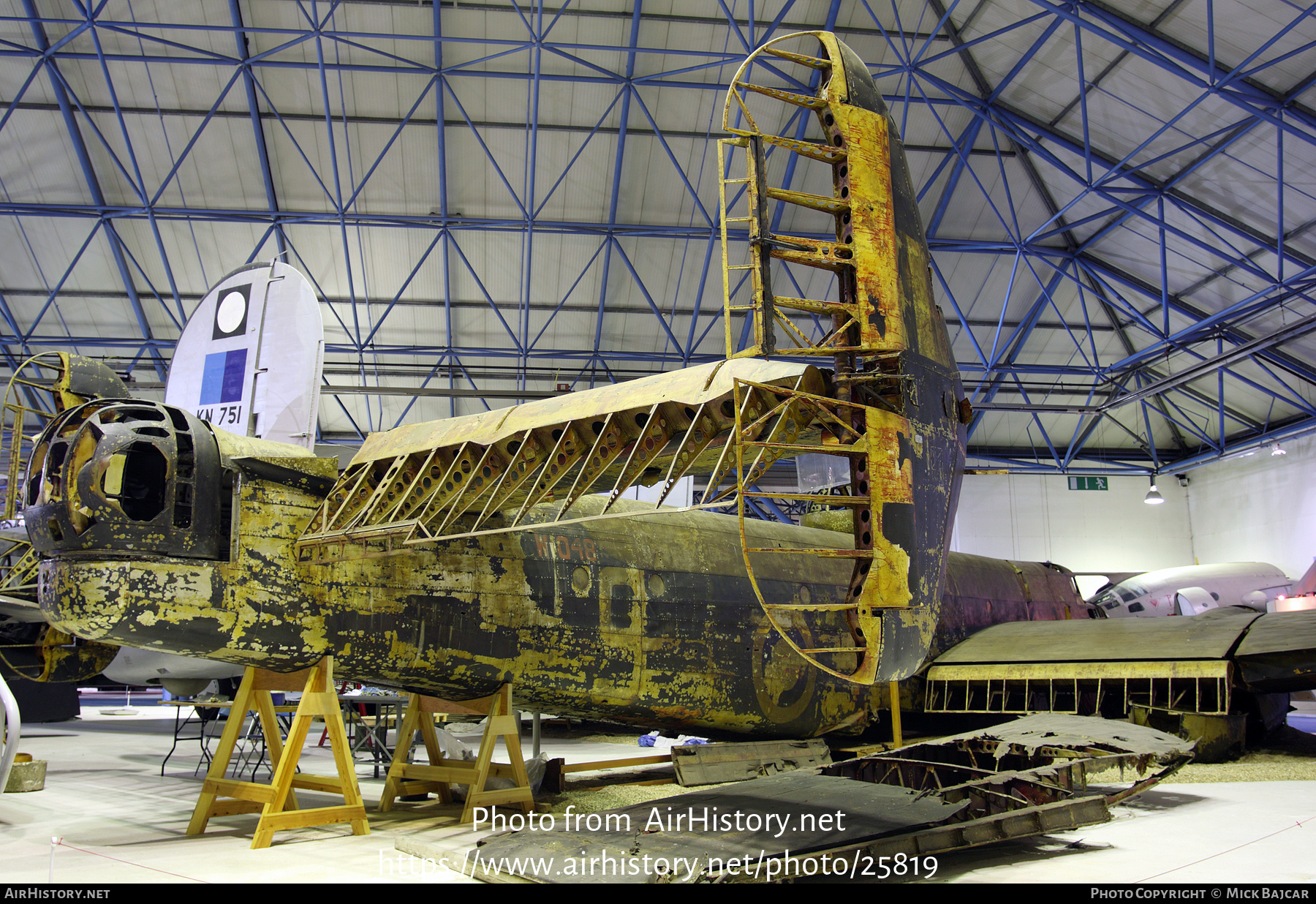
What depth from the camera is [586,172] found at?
2417cm

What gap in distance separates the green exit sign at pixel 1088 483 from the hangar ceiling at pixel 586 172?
7.18 m

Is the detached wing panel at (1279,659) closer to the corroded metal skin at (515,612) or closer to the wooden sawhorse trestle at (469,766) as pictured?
the corroded metal skin at (515,612)

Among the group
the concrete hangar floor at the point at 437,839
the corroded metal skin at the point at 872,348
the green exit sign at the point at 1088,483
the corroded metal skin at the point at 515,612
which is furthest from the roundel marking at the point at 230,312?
the green exit sign at the point at 1088,483

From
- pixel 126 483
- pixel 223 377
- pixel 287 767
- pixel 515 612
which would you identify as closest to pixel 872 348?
pixel 515 612

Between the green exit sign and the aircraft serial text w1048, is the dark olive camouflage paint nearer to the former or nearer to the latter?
the aircraft serial text w1048

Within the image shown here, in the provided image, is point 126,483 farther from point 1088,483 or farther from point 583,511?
point 1088,483

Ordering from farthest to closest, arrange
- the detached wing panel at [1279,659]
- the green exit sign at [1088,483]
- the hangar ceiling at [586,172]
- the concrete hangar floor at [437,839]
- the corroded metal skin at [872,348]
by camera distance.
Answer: the green exit sign at [1088,483], the hangar ceiling at [586,172], the detached wing panel at [1279,659], the concrete hangar floor at [437,839], the corroded metal skin at [872,348]

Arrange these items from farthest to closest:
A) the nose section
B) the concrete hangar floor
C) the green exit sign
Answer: the green exit sign, the nose section, the concrete hangar floor

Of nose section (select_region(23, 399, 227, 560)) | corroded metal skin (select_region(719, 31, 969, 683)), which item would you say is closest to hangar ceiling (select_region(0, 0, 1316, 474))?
corroded metal skin (select_region(719, 31, 969, 683))

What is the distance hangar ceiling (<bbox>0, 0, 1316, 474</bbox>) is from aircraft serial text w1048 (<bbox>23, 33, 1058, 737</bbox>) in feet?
44.9

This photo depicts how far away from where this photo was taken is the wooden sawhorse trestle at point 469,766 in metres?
8.96

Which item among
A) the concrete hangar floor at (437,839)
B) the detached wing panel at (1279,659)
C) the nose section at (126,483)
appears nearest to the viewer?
the concrete hangar floor at (437,839)

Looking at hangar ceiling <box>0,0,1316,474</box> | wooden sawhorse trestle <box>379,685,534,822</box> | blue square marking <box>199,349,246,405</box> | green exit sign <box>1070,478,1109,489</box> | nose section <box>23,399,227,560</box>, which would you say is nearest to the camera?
nose section <box>23,399,227,560</box>

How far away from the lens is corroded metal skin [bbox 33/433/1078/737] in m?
7.72
